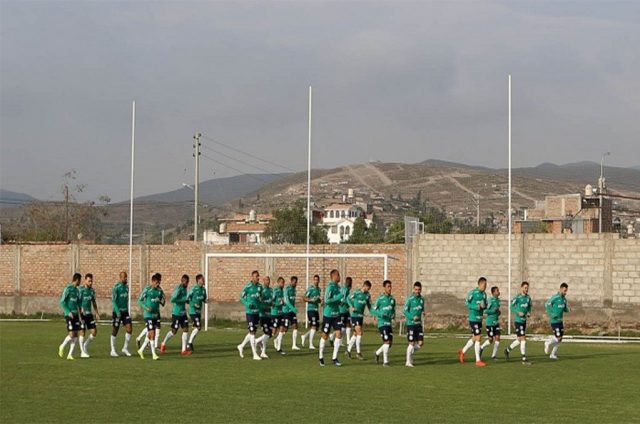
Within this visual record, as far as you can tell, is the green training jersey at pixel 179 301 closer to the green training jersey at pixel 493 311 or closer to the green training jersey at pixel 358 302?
the green training jersey at pixel 358 302

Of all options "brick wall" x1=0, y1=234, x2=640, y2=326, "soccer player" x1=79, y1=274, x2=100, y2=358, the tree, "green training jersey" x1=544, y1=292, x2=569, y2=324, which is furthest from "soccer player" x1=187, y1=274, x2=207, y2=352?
the tree

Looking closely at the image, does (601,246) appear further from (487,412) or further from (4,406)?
(4,406)

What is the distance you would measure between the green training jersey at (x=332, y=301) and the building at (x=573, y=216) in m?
26.8

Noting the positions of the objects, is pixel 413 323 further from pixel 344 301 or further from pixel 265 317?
pixel 265 317

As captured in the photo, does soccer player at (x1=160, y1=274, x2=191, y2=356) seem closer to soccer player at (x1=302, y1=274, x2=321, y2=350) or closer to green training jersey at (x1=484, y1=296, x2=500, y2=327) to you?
soccer player at (x1=302, y1=274, x2=321, y2=350)

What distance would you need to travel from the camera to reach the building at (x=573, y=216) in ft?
188

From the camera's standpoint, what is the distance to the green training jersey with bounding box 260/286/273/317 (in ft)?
101

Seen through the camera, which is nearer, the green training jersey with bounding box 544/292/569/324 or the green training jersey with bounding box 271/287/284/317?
the green training jersey with bounding box 544/292/569/324

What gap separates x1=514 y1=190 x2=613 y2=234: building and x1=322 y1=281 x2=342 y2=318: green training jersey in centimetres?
2682

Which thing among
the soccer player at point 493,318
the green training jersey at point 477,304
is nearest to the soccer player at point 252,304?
the green training jersey at point 477,304

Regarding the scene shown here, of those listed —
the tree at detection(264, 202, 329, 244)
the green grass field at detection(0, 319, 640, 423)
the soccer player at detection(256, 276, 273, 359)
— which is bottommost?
the green grass field at detection(0, 319, 640, 423)

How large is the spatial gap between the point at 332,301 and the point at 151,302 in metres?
4.95

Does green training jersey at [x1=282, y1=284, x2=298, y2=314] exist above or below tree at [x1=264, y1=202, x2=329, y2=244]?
below

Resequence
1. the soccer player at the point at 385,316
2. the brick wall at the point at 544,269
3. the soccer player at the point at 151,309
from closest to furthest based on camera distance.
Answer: the soccer player at the point at 385,316
the soccer player at the point at 151,309
the brick wall at the point at 544,269
